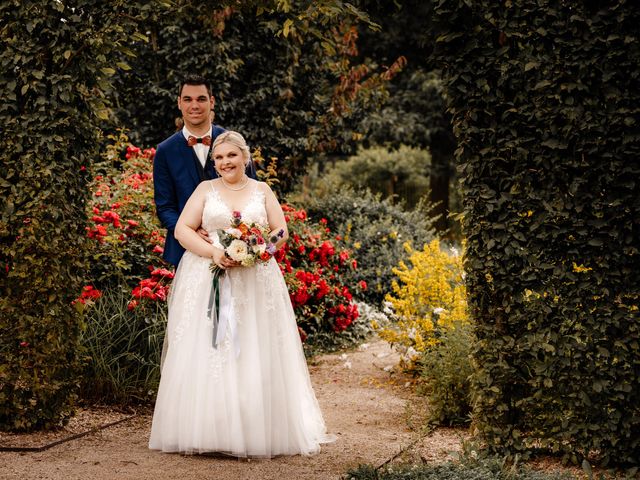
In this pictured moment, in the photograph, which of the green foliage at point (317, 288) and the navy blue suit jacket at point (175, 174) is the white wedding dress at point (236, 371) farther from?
the green foliage at point (317, 288)

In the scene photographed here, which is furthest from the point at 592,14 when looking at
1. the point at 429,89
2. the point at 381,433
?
the point at 429,89

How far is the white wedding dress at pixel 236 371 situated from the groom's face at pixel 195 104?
60 cm

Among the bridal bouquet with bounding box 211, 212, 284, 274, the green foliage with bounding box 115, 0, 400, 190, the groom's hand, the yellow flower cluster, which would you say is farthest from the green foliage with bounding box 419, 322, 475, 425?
the green foliage with bounding box 115, 0, 400, 190

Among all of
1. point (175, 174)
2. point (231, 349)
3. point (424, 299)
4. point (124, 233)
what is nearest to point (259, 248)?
point (231, 349)

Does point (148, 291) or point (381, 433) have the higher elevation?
point (148, 291)

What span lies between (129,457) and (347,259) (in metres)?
5.73

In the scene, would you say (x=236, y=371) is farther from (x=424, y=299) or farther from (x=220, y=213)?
(x=424, y=299)

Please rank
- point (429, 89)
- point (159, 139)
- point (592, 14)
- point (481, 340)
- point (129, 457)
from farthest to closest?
point (429, 89) < point (159, 139) < point (129, 457) < point (481, 340) < point (592, 14)

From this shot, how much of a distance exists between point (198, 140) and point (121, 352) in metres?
2.11

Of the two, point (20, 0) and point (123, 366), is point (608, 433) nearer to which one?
point (123, 366)

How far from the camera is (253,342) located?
5.21 meters

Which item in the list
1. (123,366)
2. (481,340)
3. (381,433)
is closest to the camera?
(481,340)

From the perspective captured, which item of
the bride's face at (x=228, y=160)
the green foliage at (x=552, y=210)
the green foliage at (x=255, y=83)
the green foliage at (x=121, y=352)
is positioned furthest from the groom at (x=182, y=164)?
the green foliage at (x=255, y=83)

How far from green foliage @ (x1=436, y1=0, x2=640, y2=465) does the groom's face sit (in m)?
1.79
